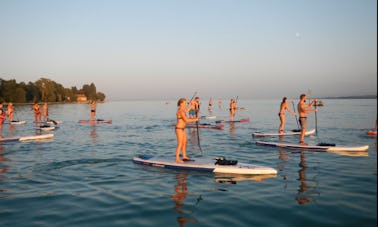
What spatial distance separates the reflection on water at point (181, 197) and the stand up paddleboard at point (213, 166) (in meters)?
0.56

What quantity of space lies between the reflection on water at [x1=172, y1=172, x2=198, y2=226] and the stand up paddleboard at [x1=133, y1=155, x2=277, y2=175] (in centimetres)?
56

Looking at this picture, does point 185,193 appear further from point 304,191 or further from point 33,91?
point 33,91

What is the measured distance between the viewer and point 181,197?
8812 millimetres

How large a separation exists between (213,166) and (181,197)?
117 inches

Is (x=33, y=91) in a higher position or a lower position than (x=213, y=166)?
higher

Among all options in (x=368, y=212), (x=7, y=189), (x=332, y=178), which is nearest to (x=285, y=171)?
(x=332, y=178)

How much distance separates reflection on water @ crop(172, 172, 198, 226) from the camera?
281 inches

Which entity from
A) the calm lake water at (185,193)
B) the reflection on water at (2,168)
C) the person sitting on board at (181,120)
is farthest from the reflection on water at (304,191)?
the reflection on water at (2,168)

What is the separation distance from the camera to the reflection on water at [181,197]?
7.14 meters

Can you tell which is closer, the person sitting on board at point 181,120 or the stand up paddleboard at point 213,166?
the stand up paddleboard at point 213,166

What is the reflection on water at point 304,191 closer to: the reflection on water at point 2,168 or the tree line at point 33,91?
the reflection on water at point 2,168

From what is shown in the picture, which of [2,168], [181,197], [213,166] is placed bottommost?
[181,197]

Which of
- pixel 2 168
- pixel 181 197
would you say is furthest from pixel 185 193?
pixel 2 168

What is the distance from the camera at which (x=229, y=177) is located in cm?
1084
